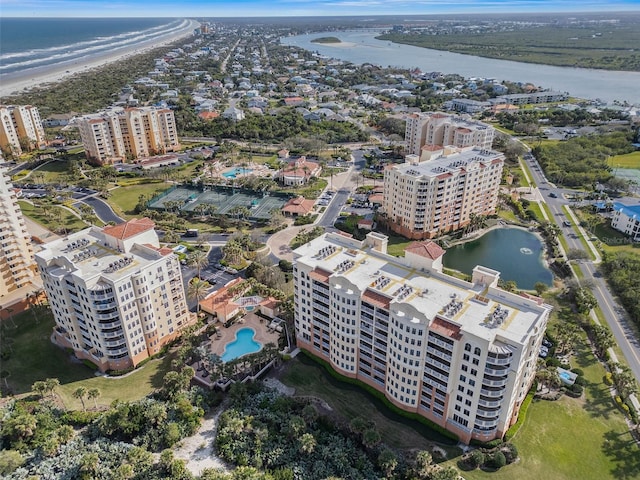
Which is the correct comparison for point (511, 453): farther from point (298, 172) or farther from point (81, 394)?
point (298, 172)

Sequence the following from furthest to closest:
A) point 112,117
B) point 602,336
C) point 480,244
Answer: point 112,117, point 480,244, point 602,336

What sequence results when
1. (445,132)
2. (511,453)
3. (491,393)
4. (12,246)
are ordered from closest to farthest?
(491,393) → (511,453) → (12,246) → (445,132)

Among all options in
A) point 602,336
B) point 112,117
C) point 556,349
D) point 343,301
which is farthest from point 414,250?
point 112,117

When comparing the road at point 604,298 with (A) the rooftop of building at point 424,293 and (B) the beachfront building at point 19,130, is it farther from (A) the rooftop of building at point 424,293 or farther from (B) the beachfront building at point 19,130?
(B) the beachfront building at point 19,130

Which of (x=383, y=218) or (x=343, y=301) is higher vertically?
(x=343, y=301)

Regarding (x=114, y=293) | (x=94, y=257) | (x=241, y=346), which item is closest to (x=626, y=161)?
(x=241, y=346)

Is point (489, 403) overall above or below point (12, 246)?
below

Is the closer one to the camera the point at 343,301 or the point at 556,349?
the point at 343,301

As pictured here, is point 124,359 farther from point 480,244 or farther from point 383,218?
point 480,244

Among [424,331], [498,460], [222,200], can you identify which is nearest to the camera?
[498,460]
